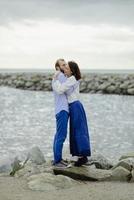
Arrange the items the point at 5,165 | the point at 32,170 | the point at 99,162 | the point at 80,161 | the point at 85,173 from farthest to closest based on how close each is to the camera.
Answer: the point at 5,165
the point at 99,162
the point at 32,170
the point at 80,161
the point at 85,173

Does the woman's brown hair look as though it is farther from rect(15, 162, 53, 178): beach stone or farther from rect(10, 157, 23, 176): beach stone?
rect(10, 157, 23, 176): beach stone

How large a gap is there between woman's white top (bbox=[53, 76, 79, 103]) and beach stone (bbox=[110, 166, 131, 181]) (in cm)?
127

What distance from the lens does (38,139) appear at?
1683 cm

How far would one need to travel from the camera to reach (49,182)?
29.3ft

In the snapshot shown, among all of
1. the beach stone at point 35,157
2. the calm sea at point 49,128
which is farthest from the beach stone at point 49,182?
the calm sea at point 49,128

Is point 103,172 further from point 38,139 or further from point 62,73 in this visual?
point 38,139

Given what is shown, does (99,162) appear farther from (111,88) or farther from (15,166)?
(111,88)

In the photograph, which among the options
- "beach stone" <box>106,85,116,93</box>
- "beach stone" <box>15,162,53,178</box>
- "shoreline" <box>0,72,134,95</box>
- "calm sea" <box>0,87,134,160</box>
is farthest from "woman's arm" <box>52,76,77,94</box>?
"beach stone" <box>106,85,116,93</box>

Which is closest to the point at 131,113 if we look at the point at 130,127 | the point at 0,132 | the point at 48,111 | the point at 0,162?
the point at 48,111

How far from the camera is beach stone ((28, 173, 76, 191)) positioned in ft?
28.8

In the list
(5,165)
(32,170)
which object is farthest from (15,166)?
(32,170)

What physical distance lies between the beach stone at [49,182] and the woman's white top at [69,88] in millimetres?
1320

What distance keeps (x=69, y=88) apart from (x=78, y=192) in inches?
71.7

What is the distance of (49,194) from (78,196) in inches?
15.5
